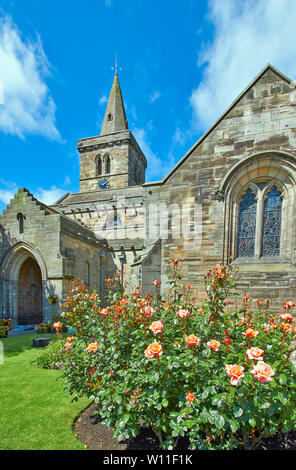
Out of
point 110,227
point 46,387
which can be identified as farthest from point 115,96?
point 46,387

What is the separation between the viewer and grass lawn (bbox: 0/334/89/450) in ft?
11.3

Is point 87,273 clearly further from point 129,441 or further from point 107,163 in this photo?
point 107,163

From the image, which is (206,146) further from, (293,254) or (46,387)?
(46,387)

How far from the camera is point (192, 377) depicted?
266 cm

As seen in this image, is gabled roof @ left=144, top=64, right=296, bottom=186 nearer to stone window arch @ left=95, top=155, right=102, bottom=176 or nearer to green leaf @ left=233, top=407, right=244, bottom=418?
green leaf @ left=233, top=407, right=244, bottom=418

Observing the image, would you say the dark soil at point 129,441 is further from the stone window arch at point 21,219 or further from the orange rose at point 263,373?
the stone window arch at point 21,219

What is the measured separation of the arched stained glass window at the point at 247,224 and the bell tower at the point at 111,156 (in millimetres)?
21143

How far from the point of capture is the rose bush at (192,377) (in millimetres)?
2285

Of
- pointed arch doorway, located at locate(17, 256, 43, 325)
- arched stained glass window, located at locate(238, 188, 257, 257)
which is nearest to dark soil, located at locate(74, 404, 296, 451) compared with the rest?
arched stained glass window, located at locate(238, 188, 257, 257)

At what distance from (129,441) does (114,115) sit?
34.6 metres

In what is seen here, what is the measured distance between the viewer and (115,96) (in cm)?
3177

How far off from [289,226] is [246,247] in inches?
62.1

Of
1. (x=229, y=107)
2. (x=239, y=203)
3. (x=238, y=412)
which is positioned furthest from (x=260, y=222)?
(x=238, y=412)
